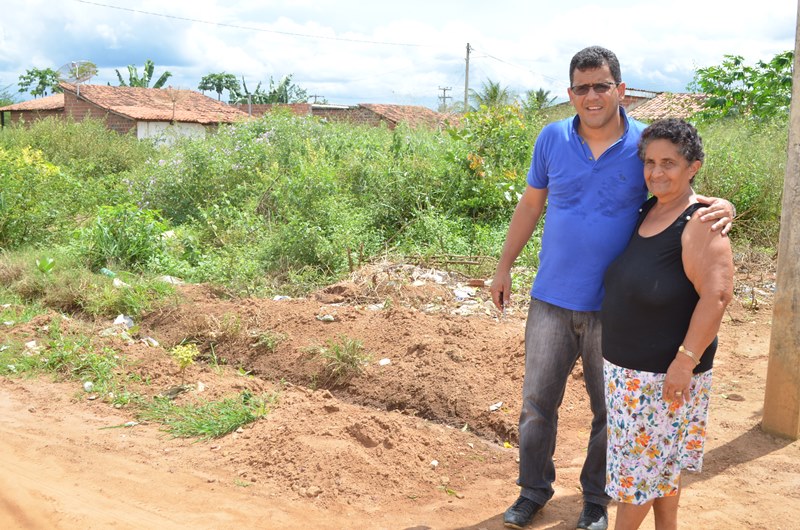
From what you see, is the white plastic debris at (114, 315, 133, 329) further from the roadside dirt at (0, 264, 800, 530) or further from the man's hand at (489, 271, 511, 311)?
the man's hand at (489, 271, 511, 311)

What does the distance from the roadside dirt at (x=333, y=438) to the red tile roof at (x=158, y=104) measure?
74.9 feet

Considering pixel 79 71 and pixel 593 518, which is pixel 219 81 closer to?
pixel 79 71

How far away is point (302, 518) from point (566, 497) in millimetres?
1308

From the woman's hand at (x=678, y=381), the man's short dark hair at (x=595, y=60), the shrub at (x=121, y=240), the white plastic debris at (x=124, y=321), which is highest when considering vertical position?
the man's short dark hair at (x=595, y=60)

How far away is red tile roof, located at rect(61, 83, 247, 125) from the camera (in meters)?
29.2

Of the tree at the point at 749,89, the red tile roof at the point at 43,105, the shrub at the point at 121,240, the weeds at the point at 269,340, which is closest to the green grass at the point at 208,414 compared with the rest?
the weeds at the point at 269,340

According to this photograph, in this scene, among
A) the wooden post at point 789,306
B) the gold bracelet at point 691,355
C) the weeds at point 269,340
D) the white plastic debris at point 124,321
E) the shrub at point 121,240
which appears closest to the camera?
the gold bracelet at point 691,355

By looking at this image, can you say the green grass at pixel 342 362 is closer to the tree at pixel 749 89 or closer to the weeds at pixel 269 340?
the weeds at pixel 269 340

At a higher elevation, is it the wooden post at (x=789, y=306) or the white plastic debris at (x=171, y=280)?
the wooden post at (x=789, y=306)

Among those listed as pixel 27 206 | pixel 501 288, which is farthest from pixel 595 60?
pixel 27 206

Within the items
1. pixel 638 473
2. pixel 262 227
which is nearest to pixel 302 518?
pixel 638 473

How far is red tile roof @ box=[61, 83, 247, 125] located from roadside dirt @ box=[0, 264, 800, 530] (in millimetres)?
22840

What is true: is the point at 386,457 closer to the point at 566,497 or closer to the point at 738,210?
the point at 566,497

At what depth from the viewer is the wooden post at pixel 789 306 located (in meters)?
4.10
